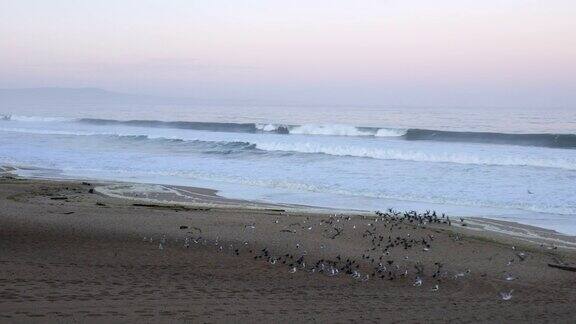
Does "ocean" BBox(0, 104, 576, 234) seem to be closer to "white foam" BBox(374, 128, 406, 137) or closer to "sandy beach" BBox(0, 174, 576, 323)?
"white foam" BBox(374, 128, 406, 137)

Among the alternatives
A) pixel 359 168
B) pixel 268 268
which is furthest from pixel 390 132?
pixel 268 268

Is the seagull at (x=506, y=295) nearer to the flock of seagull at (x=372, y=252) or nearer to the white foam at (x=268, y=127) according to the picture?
the flock of seagull at (x=372, y=252)

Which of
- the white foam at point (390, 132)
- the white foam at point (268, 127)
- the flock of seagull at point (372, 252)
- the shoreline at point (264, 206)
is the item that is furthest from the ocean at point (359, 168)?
the white foam at point (268, 127)

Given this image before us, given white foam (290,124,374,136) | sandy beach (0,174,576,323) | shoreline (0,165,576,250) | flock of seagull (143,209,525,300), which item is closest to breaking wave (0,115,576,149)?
white foam (290,124,374,136)

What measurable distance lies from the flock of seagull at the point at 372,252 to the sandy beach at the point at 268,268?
22 mm

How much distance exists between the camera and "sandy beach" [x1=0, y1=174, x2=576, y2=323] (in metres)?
5.86

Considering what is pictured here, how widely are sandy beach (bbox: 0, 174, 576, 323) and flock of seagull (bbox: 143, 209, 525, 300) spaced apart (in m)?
0.02

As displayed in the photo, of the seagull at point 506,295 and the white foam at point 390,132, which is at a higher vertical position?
the white foam at point 390,132

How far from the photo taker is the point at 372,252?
8.66m

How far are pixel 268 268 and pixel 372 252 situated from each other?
189 centimetres

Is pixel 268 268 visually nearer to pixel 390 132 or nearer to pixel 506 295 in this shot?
pixel 506 295

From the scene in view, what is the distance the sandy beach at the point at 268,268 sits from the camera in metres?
5.86

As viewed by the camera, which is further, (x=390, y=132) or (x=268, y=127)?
(x=268, y=127)

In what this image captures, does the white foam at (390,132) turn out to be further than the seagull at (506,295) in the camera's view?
Yes
